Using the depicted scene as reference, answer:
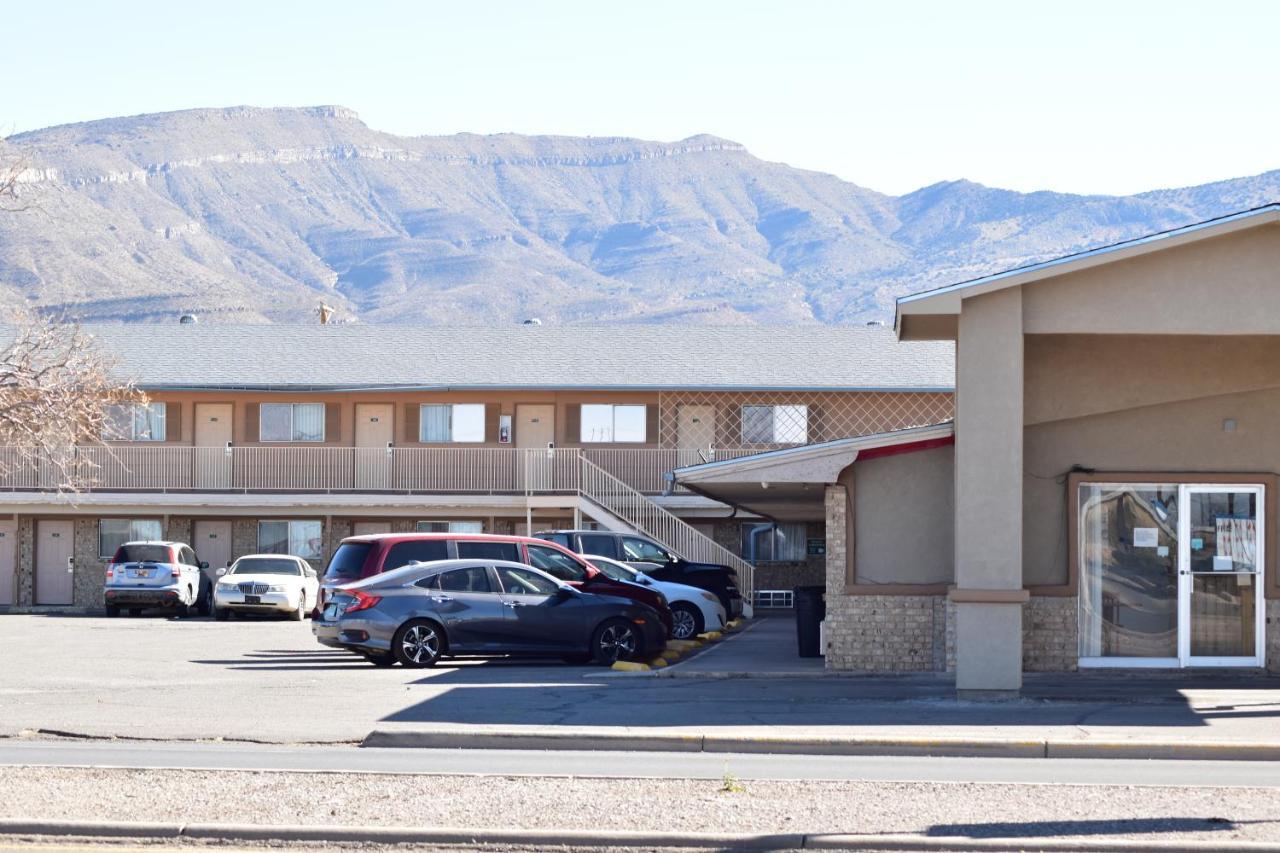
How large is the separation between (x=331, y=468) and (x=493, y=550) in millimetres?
14996

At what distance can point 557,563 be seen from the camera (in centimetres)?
2658

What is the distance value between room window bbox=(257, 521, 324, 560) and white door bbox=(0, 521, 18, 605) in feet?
18.5

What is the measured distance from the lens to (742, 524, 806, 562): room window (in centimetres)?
4097

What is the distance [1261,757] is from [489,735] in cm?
657

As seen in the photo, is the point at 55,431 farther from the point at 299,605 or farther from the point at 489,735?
the point at 489,735

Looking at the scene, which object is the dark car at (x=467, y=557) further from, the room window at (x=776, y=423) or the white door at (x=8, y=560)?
the white door at (x=8, y=560)

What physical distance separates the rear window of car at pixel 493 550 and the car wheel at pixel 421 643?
352 cm

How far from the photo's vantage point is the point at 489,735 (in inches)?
605

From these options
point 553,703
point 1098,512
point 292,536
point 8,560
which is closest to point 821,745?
point 553,703

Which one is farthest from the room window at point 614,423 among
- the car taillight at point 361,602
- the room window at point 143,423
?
the car taillight at point 361,602

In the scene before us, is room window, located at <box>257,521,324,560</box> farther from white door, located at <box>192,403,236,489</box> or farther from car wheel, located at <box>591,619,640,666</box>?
car wheel, located at <box>591,619,640,666</box>

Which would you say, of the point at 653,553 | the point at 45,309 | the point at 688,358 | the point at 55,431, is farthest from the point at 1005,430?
the point at 45,309

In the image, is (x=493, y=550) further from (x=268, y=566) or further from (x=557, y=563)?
(x=268, y=566)

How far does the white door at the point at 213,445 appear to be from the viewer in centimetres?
4069
